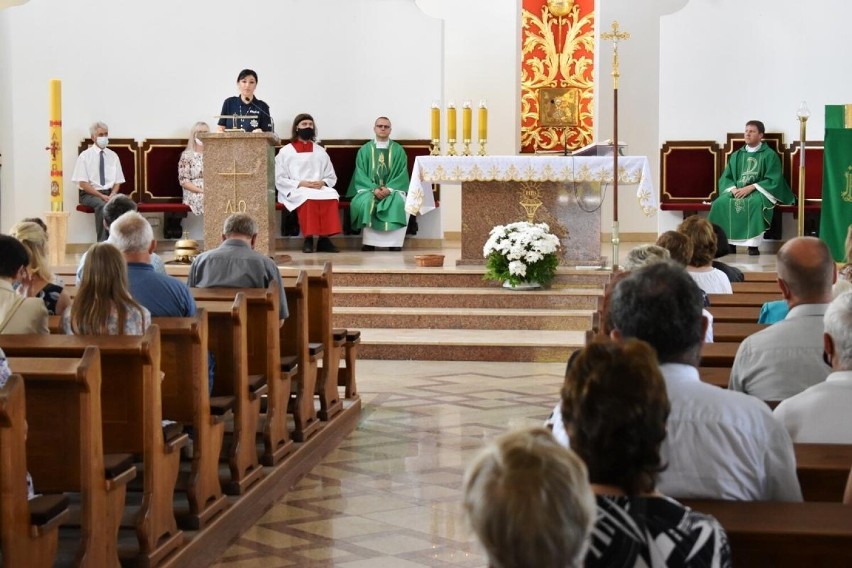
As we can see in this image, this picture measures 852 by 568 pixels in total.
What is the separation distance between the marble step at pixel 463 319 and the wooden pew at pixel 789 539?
22.7ft

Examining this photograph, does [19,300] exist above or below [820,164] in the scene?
below

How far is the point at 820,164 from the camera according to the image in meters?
12.5

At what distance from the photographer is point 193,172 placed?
1271 cm

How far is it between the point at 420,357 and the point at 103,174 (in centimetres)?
546

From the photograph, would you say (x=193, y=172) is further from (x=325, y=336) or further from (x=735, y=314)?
(x=735, y=314)

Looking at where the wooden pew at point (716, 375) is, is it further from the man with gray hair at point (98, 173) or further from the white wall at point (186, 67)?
the man with gray hair at point (98, 173)

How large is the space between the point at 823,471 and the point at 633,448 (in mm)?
901

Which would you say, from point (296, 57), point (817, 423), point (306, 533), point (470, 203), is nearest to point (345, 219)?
point (296, 57)

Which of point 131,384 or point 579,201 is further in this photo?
point 579,201

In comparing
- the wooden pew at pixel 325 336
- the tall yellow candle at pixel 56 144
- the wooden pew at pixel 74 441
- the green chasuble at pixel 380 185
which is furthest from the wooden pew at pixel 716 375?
the green chasuble at pixel 380 185

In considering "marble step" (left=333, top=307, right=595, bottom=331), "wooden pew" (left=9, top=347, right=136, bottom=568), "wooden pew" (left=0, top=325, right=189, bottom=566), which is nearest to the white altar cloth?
"marble step" (left=333, top=307, right=595, bottom=331)

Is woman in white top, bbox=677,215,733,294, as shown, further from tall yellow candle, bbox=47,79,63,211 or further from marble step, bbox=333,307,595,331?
tall yellow candle, bbox=47,79,63,211

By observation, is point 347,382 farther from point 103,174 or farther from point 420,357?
point 103,174

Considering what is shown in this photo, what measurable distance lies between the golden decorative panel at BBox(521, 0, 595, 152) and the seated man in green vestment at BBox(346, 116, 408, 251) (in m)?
2.01
